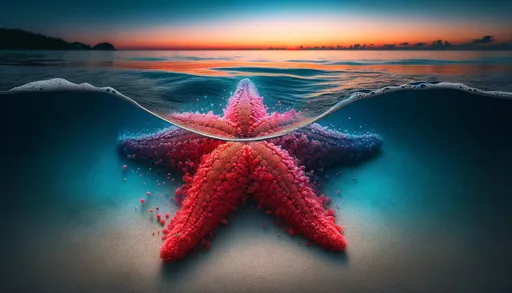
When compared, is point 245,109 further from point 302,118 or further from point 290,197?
point 290,197

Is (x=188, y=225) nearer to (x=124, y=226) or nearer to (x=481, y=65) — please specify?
(x=124, y=226)

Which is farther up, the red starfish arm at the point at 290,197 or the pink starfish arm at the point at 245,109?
the pink starfish arm at the point at 245,109

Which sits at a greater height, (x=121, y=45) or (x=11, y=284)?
(x=121, y=45)

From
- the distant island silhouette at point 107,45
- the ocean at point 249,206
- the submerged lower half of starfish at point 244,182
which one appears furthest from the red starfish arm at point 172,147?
the distant island silhouette at point 107,45

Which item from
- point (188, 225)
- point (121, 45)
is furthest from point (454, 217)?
point (121, 45)

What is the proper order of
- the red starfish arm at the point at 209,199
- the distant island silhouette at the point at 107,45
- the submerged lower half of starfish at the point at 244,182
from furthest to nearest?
the submerged lower half of starfish at the point at 244,182 < the red starfish arm at the point at 209,199 < the distant island silhouette at the point at 107,45

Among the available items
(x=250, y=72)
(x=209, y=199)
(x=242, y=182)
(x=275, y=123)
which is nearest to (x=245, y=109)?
(x=275, y=123)

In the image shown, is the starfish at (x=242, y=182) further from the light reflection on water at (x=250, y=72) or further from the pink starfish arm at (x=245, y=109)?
the light reflection on water at (x=250, y=72)

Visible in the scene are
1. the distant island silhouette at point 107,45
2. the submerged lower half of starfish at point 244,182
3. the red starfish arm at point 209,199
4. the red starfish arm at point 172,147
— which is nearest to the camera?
the distant island silhouette at point 107,45
